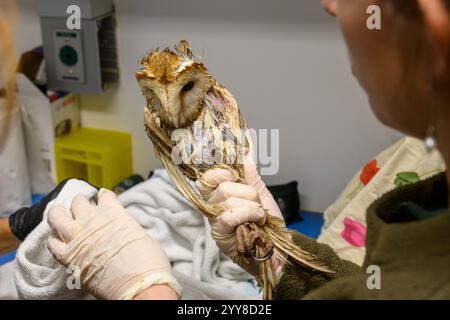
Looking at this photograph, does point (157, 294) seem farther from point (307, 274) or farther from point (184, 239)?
point (184, 239)

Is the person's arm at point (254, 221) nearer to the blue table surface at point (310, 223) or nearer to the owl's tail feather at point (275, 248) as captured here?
the owl's tail feather at point (275, 248)

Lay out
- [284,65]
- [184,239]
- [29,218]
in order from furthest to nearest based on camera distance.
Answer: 1. [184,239]
2. [284,65]
3. [29,218]

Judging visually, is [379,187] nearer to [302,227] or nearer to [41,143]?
[302,227]

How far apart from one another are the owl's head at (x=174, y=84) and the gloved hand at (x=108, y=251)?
184mm

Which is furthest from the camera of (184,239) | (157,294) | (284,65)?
(184,239)

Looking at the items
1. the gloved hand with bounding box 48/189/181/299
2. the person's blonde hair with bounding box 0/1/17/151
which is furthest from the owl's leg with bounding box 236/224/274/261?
the person's blonde hair with bounding box 0/1/17/151

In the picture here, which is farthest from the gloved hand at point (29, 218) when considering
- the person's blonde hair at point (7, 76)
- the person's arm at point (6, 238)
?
the person's blonde hair at point (7, 76)

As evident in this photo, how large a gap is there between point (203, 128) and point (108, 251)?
0.80ft

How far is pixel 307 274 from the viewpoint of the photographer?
0.88m

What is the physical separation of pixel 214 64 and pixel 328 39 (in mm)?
341

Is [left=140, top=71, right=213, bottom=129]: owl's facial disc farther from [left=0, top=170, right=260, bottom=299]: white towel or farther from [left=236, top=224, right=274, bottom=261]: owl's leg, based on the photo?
[left=0, top=170, right=260, bottom=299]: white towel

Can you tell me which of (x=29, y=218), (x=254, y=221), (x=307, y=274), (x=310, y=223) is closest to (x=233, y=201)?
(x=254, y=221)

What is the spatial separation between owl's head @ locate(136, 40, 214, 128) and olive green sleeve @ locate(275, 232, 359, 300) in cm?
27
